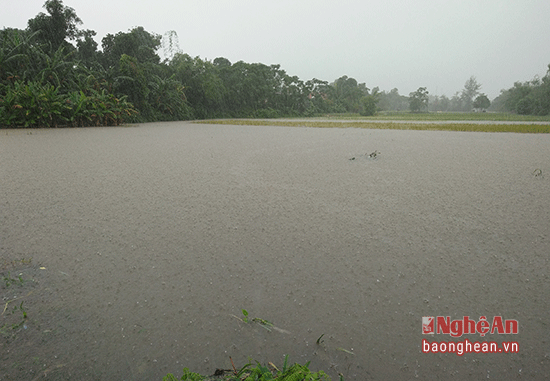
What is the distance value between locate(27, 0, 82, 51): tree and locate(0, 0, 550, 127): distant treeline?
0.03 metres

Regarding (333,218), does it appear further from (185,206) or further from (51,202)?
(51,202)

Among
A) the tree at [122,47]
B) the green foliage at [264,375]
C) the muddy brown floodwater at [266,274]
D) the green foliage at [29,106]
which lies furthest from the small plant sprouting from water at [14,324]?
the tree at [122,47]

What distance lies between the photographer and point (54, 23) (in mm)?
11094

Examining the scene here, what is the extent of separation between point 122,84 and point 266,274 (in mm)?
11813

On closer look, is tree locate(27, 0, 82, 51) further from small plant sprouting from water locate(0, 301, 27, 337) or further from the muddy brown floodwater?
small plant sprouting from water locate(0, 301, 27, 337)

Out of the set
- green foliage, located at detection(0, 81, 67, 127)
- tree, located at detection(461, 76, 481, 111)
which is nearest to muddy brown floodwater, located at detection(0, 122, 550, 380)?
green foliage, located at detection(0, 81, 67, 127)

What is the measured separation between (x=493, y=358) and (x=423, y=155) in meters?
3.17

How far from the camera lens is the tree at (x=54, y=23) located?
1088 cm

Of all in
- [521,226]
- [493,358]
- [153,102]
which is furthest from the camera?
[153,102]

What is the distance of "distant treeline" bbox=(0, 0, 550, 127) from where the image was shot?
698 centimetres

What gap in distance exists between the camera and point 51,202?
5.95 feet

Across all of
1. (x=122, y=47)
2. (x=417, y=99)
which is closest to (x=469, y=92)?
(x=417, y=99)

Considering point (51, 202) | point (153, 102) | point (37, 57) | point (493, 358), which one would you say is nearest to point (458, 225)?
point (493, 358)

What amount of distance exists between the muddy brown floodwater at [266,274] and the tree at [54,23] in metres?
11.8
